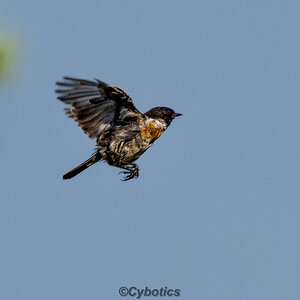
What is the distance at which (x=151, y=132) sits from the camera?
692cm

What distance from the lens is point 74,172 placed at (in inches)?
264

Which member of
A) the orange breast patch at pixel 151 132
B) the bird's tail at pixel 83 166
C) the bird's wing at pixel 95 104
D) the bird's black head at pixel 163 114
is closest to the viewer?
the bird's wing at pixel 95 104

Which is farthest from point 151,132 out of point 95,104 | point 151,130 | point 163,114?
point 95,104

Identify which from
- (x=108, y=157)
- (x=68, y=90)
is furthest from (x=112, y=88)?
(x=108, y=157)

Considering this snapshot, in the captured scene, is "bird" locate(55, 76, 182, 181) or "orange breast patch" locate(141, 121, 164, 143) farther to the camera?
"orange breast patch" locate(141, 121, 164, 143)

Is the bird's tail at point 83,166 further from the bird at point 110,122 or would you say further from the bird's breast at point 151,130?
the bird's breast at point 151,130

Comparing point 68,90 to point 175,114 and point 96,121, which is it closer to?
point 96,121

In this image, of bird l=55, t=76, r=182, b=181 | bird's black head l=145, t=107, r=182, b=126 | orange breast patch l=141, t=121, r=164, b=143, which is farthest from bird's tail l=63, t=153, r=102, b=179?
bird's black head l=145, t=107, r=182, b=126

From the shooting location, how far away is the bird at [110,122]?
6.13 meters

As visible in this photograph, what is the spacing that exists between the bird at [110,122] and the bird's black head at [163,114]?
26 millimetres

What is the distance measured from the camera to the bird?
613 centimetres

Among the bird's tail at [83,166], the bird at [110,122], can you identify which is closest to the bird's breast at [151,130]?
the bird at [110,122]

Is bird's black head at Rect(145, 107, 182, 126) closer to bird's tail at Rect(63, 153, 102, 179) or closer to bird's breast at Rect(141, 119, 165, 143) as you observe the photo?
bird's breast at Rect(141, 119, 165, 143)

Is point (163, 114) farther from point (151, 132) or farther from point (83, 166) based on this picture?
point (83, 166)
